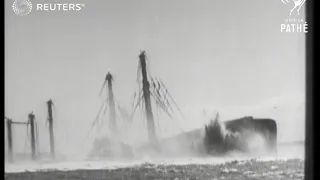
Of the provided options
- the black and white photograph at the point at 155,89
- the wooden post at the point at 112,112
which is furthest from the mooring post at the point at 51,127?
the wooden post at the point at 112,112

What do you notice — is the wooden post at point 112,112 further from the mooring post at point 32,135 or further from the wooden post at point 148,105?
the mooring post at point 32,135

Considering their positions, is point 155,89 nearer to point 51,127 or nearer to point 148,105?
point 148,105

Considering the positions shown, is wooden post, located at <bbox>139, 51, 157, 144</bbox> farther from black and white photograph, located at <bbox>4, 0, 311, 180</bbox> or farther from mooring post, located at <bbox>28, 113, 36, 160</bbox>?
mooring post, located at <bbox>28, 113, 36, 160</bbox>

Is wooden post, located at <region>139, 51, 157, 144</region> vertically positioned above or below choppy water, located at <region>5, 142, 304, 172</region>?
above

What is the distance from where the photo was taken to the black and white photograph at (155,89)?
1.05 m

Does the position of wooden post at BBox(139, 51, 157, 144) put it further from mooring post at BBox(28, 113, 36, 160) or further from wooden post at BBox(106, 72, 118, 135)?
mooring post at BBox(28, 113, 36, 160)

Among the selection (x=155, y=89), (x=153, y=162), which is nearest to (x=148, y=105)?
(x=155, y=89)

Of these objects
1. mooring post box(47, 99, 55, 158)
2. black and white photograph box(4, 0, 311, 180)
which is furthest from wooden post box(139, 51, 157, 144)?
mooring post box(47, 99, 55, 158)

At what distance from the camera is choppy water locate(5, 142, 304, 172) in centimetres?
105

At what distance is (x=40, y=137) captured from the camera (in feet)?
3.43

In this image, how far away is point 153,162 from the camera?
41.9 inches

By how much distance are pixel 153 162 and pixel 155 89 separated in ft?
0.61

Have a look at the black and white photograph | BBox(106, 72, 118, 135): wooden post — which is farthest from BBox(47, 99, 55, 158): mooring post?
BBox(106, 72, 118, 135): wooden post

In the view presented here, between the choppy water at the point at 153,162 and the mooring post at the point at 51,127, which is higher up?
the mooring post at the point at 51,127
